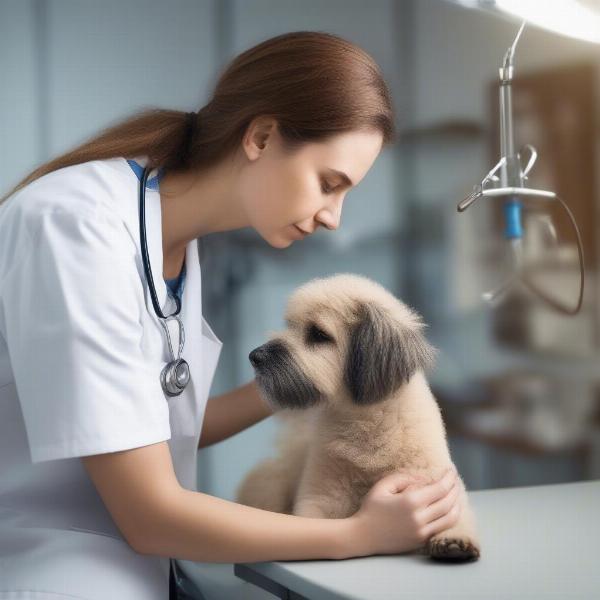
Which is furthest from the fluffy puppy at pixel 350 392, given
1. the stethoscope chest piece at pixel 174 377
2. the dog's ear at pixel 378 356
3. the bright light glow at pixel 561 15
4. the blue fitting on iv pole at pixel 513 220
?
the bright light glow at pixel 561 15

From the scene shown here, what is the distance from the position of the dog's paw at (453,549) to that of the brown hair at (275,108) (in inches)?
21.4

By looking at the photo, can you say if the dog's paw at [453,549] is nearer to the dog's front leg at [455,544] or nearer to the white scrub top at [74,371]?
the dog's front leg at [455,544]

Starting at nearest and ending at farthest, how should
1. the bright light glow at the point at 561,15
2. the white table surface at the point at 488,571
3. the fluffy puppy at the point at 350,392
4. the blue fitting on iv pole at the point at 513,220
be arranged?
the white table surface at the point at 488,571 < the fluffy puppy at the point at 350,392 < the bright light glow at the point at 561,15 < the blue fitting on iv pole at the point at 513,220

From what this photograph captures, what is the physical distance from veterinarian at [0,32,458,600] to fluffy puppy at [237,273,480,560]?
0.19 feet

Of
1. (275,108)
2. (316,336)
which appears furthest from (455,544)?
(275,108)

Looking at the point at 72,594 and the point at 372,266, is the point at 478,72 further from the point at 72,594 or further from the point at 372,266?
the point at 72,594

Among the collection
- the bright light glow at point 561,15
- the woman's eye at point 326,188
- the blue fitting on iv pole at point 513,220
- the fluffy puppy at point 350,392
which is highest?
the bright light glow at point 561,15

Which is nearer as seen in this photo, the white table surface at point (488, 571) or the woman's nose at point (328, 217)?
the white table surface at point (488, 571)

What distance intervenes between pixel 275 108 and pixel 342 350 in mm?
351

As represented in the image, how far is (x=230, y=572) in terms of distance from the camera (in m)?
1.23

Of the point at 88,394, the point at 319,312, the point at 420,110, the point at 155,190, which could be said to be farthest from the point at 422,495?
the point at 420,110

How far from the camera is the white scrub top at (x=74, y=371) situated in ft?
2.99

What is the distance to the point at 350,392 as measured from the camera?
1104 millimetres

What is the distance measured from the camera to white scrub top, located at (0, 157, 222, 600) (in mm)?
911
